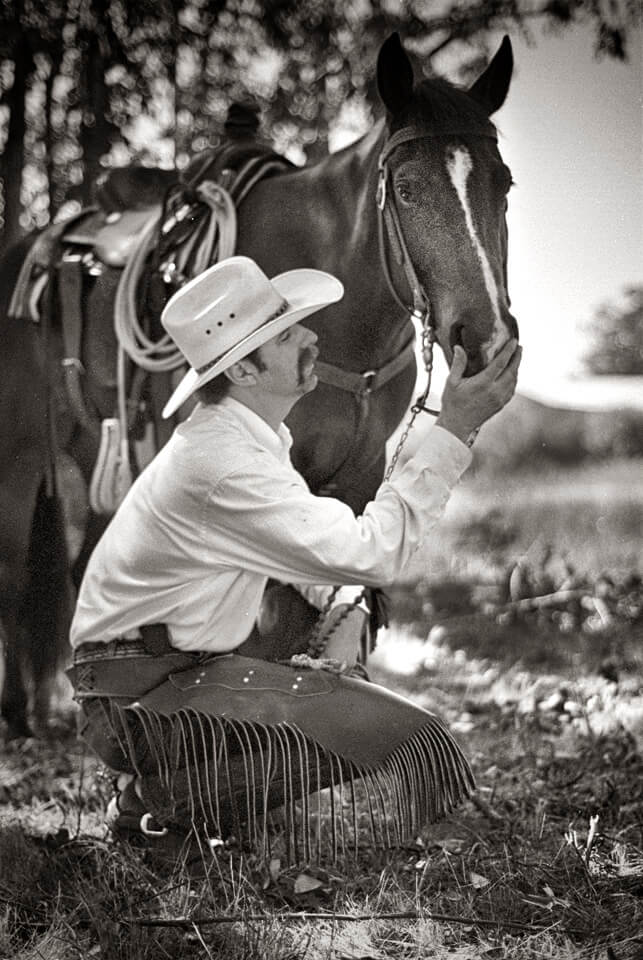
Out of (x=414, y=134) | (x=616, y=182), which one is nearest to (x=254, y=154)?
(x=414, y=134)

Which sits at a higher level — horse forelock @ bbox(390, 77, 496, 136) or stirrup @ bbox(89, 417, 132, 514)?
horse forelock @ bbox(390, 77, 496, 136)

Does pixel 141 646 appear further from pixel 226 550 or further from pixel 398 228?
pixel 398 228

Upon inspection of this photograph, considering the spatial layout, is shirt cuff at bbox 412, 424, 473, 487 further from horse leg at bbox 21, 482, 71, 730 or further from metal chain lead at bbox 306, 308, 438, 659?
horse leg at bbox 21, 482, 71, 730

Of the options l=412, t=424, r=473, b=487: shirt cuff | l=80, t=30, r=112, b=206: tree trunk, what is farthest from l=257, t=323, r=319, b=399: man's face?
l=80, t=30, r=112, b=206: tree trunk

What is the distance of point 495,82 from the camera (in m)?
2.66

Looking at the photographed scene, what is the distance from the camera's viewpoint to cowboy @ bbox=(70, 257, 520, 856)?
2.32 metres

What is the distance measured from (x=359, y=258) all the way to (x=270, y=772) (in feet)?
4.15

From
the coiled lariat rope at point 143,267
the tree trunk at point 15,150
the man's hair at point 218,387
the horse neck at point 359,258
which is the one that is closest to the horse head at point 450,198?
the horse neck at point 359,258

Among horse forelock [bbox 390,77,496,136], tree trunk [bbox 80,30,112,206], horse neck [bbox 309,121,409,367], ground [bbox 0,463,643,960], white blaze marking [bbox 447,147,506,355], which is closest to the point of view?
ground [bbox 0,463,643,960]

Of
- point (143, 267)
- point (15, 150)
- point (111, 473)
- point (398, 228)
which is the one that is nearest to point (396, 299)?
point (398, 228)

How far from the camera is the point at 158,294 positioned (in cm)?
324

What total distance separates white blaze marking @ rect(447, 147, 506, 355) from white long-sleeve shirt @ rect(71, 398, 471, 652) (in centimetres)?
26

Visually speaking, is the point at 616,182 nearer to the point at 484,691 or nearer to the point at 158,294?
the point at 158,294

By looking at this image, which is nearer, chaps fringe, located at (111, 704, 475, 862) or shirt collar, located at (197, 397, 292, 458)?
chaps fringe, located at (111, 704, 475, 862)
